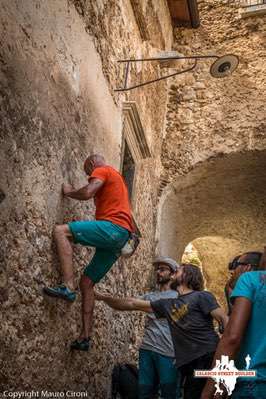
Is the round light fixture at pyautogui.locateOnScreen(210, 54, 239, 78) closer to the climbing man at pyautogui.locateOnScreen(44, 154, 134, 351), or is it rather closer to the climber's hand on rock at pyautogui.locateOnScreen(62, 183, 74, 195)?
the climbing man at pyautogui.locateOnScreen(44, 154, 134, 351)

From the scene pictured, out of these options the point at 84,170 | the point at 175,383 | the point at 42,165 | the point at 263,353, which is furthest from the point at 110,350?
the point at 263,353

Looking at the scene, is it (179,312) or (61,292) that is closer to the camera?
(61,292)

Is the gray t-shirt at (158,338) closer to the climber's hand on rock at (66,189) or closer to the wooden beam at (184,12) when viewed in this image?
the climber's hand on rock at (66,189)

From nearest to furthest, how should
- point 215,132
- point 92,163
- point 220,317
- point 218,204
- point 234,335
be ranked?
point 234,335 < point 220,317 < point 92,163 < point 215,132 < point 218,204

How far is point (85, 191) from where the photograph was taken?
135 inches

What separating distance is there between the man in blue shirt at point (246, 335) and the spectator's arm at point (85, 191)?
164 cm

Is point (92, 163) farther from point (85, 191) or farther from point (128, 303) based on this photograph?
point (128, 303)

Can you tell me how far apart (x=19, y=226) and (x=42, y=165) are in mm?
550

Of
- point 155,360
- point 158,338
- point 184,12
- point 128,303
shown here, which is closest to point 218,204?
point 184,12

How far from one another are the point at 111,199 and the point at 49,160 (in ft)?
1.91

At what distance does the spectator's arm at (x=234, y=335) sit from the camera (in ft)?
6.41

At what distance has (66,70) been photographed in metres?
3.80

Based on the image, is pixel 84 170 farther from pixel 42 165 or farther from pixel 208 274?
pixel 208 274

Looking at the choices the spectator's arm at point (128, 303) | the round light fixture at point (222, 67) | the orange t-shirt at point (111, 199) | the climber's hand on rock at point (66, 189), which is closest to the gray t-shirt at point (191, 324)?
the spectator's arm at point (128, 303)
